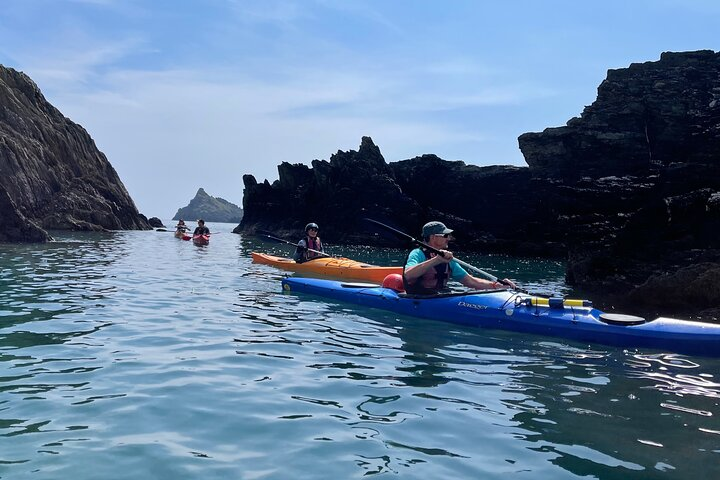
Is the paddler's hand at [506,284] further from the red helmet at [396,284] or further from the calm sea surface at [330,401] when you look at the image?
the red helmet at [396,284]

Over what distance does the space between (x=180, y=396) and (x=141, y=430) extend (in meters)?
0.81

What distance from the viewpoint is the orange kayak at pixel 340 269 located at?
52.9 ft

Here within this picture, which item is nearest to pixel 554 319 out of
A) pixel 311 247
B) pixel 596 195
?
pixel 311 247

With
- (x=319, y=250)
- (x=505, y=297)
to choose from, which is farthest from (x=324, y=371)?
(x=319, y=250)

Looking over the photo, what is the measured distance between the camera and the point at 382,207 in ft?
167

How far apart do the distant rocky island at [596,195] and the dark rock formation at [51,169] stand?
16.4 m

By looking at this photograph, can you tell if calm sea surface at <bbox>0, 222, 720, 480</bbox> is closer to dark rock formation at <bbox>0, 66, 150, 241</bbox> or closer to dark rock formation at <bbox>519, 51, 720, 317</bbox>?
dark rock formation at <bbox>519, 51, 720, 317</bbox>

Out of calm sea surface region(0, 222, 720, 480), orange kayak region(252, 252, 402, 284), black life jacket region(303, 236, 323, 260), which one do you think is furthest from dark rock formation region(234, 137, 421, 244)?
calm sea surface region(0, 222, 720, 480)

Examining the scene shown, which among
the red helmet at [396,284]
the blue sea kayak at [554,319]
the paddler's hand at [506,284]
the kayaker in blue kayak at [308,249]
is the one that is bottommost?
the blue sea kayak at [554,319]

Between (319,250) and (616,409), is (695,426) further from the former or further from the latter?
(319,250)

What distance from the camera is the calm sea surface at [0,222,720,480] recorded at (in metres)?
3.68

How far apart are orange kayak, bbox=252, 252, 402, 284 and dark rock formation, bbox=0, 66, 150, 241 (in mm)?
35816

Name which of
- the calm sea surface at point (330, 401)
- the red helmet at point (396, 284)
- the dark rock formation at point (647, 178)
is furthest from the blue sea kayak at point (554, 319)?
the dark rock formation at point (647, 178)

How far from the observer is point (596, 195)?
2053cm
